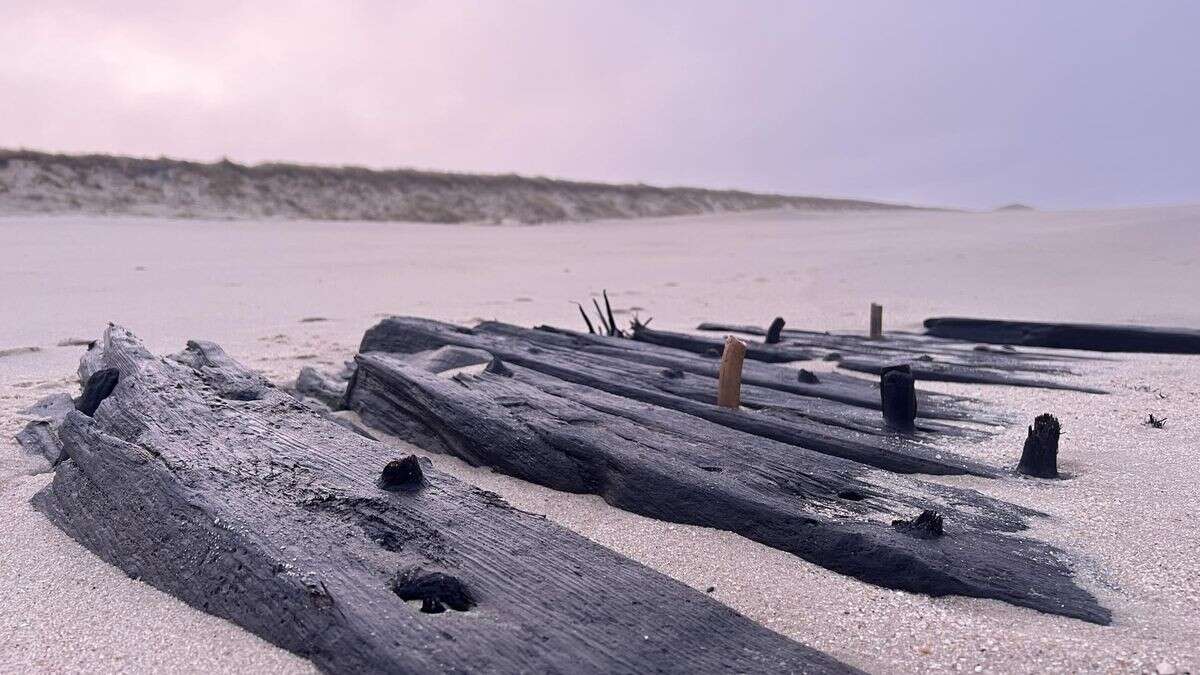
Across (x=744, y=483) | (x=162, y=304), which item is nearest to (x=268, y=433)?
(x=744, y=483)

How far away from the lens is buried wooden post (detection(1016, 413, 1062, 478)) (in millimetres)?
3502

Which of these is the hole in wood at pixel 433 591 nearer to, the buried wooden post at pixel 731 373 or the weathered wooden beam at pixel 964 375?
the buried wooden post at pixel 731 373

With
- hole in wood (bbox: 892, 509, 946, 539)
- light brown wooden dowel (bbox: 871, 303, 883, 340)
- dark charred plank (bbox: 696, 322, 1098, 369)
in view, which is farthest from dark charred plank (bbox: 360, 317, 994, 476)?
light brown wooden dowel (bbox: 871, 303, 883, 340)

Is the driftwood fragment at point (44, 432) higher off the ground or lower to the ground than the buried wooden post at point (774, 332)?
lower

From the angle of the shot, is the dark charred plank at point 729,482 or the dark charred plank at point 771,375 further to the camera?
the dark charred plank at point 771,375

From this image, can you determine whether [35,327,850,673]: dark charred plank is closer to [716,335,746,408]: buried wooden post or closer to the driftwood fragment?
the driftwood fragment

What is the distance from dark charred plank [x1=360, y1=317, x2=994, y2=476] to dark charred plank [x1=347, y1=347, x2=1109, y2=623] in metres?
0.28

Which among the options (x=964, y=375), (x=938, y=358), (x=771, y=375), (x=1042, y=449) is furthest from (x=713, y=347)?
(x=1042, y=449)

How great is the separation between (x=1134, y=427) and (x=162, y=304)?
997 cm

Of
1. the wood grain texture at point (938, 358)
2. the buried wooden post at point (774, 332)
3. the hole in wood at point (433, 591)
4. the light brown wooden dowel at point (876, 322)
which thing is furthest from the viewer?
the light brown wooden dowel at point (876, 322)

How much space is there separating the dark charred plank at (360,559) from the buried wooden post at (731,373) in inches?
71.0

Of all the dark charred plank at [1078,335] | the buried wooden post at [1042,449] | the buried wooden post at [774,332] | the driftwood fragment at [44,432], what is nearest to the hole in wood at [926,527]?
the buried wooden post at [1042,449]

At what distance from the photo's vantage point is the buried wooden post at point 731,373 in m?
4.22

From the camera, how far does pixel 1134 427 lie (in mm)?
4363
